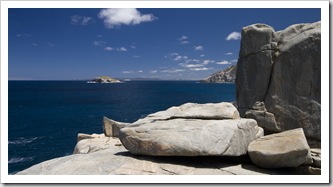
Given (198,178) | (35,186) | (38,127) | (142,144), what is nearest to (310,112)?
(198,178)

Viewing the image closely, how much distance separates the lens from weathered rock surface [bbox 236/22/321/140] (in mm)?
11031

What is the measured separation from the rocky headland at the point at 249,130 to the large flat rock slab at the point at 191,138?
1.5 inches

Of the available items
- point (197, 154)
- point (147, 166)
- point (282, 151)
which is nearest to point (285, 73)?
point (282, 151)

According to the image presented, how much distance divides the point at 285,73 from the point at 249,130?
3.42m

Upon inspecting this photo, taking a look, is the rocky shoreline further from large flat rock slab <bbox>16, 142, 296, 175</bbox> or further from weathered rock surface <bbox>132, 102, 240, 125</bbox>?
weathered rock surface <bbox>132, 102, 240, 125</bbox>

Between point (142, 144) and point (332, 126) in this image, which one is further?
point (142, 144)

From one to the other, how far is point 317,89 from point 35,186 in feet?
37.3

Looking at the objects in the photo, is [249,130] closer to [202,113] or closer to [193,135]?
[202,113]

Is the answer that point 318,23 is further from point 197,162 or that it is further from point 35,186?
point 35,186

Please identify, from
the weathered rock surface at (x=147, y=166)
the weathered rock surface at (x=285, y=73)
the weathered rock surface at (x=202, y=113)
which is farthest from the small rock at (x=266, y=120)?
the weathered rock surface at (x=147, y=166)

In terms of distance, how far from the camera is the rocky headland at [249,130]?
373 inches

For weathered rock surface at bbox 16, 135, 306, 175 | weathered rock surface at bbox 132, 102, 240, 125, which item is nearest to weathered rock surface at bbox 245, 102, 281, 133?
weathered rock surface at bbox 132, 102, 240, 125

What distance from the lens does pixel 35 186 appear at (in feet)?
26.7

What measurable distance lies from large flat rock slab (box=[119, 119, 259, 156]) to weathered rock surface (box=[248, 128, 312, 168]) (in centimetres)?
59
